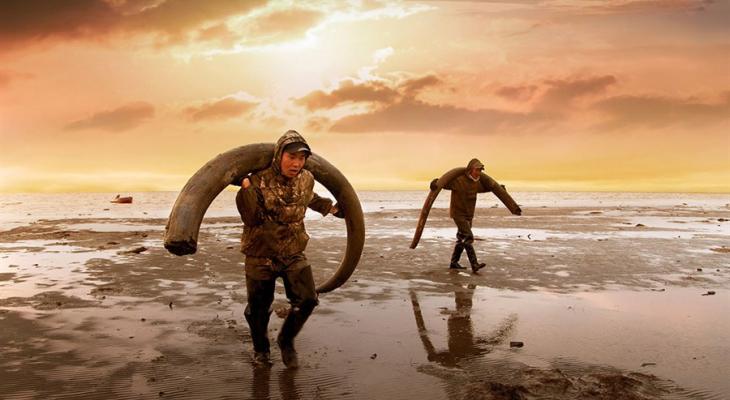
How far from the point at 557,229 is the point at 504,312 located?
16.7 m

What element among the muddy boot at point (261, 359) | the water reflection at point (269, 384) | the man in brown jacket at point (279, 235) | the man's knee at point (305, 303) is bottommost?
the water reflection at point (269, 384)

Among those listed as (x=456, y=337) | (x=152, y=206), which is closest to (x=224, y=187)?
(x=456, y=337)

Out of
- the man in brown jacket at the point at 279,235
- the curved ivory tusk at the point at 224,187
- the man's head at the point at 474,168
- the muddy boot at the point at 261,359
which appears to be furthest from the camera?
the man's head at the point at 474,168

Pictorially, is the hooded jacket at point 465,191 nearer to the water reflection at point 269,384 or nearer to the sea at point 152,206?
the water reflection at point 269,384

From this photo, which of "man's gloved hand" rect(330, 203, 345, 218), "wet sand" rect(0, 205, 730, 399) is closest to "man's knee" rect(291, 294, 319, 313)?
"wet sand" rect(0, 205, 730, 399)

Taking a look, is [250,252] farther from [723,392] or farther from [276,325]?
[723,392]

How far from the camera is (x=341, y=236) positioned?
1989 cm

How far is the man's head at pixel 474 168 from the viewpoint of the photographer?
11.7 meters

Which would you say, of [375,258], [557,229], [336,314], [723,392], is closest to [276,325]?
[336,314]

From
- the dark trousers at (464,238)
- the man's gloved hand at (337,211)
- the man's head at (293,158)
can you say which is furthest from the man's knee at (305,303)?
the dark trousers at (464,238)

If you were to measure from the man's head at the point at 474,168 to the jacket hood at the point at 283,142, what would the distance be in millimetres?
7217

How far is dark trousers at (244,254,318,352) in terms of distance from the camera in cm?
529

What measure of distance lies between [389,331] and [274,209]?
2521 millimetres

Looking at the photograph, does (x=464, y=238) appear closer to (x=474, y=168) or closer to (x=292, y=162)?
(x=474, y=168)
